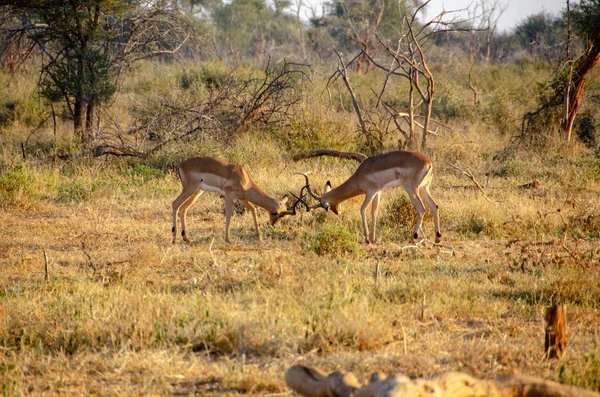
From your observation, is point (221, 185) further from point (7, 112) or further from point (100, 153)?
point (7, 112)

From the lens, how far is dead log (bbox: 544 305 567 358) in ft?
13.4

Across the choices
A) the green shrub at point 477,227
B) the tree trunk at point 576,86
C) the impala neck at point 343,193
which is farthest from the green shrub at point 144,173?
the tree trunk at point 576,86

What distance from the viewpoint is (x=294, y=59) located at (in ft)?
83.0

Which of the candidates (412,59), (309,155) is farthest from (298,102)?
(412,59)

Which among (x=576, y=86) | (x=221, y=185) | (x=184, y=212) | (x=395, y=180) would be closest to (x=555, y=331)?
(x=395, y=180)

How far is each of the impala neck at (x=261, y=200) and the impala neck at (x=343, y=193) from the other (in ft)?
2.58

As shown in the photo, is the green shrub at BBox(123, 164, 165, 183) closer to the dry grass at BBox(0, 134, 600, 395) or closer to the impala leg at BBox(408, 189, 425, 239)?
the dry grass at BBox(0, 134, 600, 395)

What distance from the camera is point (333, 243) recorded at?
23.2ft

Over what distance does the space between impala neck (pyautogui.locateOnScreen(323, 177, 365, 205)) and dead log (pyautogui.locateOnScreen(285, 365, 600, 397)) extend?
222 inches

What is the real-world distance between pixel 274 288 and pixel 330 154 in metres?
6.34

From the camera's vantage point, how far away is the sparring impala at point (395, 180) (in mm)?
8195

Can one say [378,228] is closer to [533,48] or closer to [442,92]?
[442,92]

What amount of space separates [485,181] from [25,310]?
26.4 feet

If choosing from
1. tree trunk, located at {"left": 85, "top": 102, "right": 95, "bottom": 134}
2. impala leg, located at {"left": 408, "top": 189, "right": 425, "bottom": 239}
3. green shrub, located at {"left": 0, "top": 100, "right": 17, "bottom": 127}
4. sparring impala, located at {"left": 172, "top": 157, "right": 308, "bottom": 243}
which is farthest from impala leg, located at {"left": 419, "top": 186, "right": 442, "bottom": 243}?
green shrub, located at {"left": 0, "top": 100, "right": 17, "bottom": 127}
